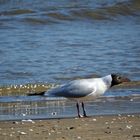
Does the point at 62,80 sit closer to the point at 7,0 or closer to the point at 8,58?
the point at 8,58

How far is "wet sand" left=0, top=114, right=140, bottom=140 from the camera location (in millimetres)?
7270

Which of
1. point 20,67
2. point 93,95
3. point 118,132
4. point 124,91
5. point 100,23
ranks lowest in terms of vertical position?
point 118,132

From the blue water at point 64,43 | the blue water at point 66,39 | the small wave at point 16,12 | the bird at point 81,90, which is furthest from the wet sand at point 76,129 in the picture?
the small wave at point 16,12

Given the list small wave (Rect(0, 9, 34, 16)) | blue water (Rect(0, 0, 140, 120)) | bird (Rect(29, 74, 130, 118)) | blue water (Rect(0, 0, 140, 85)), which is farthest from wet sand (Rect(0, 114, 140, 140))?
small wave (Rect(0, 9, 34, 16))

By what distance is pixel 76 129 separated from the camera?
7.81 m

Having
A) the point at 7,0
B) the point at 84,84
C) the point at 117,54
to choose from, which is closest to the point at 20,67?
the point at 117,54

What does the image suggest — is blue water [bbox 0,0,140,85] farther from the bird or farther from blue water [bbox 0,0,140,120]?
the bird

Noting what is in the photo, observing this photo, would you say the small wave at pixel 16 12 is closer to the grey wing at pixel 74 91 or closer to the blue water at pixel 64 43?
the blue water at pixel 64 43

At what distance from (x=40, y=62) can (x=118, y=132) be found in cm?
686

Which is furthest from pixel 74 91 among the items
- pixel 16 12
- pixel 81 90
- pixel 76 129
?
pixel 16 12

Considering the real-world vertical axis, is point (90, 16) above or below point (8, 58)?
above

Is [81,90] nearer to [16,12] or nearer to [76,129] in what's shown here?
[76,129]

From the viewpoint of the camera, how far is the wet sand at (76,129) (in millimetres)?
7270

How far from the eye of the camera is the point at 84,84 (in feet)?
30.3
